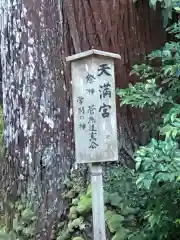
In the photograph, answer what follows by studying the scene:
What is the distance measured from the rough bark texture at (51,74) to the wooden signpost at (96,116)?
3.22ft

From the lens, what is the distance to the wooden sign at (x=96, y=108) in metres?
2.54

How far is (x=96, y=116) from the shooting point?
2551 mm

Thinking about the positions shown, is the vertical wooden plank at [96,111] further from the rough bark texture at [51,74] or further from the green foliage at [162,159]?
the rough bark texture at [51,74]

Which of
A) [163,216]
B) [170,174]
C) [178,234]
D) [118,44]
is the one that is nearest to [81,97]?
[170,174]

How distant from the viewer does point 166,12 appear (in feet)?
11.2

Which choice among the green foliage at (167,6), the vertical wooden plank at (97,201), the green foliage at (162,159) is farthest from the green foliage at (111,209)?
the green foliage at (167,6)

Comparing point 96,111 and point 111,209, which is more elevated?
point 96,111

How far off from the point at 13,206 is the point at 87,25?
1.65 meters

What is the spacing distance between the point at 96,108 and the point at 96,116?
0.15 feet

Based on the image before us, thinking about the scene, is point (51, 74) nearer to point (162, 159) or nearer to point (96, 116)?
point (96, 116)

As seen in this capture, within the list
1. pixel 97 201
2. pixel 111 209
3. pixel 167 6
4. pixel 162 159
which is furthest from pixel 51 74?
pixel 162 159

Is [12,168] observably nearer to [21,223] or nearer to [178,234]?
[21,223]

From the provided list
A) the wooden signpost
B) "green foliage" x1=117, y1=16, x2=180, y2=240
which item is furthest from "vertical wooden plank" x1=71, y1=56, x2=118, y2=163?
"green foliage" x1=117, y1=16, x2=180, y2=240

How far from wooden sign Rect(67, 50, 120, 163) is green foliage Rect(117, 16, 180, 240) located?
0.22 meters
